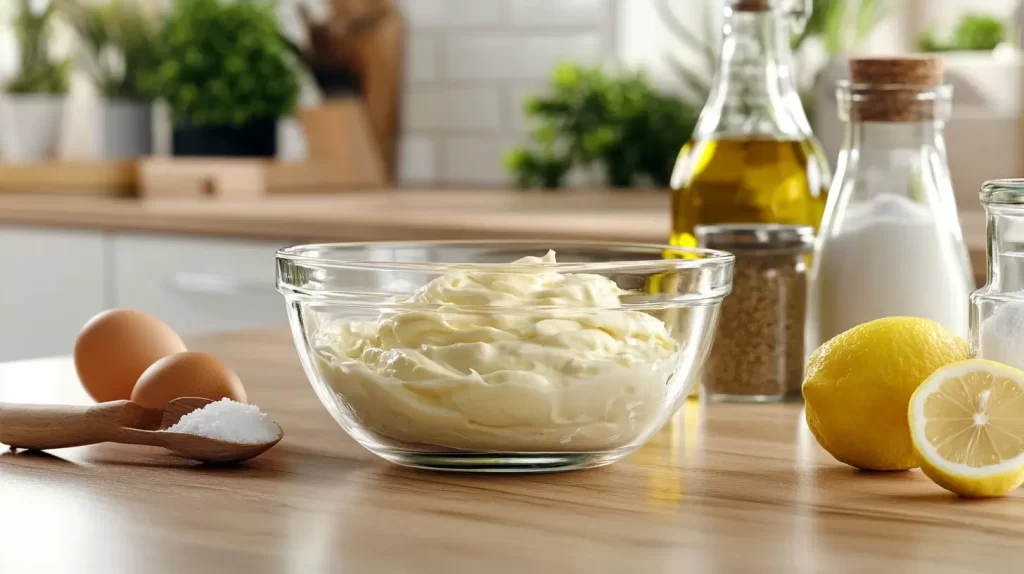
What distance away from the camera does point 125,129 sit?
3137 mm

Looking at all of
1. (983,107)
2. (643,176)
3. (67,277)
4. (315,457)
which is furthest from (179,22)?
(315,457)

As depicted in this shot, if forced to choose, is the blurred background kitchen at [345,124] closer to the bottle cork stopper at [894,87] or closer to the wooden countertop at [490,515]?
the bottle cork stopper at [894,87]

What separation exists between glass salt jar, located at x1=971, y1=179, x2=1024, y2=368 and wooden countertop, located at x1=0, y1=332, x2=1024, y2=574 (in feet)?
0.28

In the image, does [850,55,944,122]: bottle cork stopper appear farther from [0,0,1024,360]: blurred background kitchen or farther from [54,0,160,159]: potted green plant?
[54,0,160,159]: potted green plant

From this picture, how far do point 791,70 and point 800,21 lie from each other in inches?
1.5

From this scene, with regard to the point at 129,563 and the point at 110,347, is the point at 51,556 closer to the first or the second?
the point at 129,563

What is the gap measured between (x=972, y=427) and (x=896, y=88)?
0.31 metres

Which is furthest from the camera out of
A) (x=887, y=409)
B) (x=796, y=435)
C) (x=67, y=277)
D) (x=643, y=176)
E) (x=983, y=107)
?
(x=643, y=176)

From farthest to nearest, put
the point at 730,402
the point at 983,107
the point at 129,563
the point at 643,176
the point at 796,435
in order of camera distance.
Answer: the point at 643,176 → the point at 983,107 → the point at 730,402 → the point at 796,435 → the point at 129,563

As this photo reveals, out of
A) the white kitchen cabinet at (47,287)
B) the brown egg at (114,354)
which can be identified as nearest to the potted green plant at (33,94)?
the white kitchen cabinet at (47,287)

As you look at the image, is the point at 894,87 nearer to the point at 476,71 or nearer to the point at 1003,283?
the point at 1003,283

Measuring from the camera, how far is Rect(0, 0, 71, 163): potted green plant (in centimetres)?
305

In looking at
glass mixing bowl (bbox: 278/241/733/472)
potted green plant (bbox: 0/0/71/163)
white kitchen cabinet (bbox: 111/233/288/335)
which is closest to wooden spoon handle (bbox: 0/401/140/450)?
glass mixing bowl (bbox: 278/241/733/472)

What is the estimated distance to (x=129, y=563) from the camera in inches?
22.7
